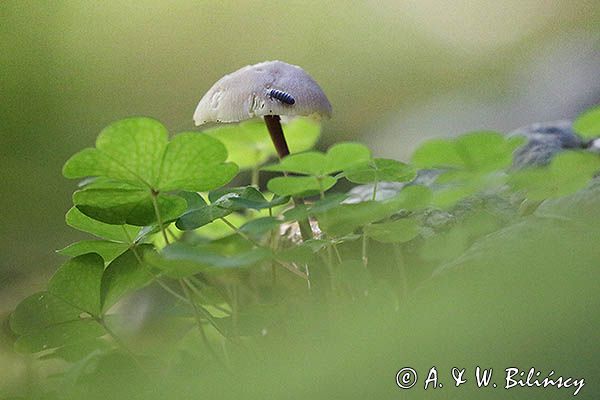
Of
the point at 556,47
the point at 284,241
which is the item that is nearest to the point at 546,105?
the point at 556,47

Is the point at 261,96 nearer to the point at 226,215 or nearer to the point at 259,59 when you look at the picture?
the point at 226,215

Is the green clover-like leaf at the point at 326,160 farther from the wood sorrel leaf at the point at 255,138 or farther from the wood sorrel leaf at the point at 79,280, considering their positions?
the wood sorrel leaf at the point at 255,138

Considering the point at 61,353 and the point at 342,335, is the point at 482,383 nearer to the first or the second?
the point at 342,335

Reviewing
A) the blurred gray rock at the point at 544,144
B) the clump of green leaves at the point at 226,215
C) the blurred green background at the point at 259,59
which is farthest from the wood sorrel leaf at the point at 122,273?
the blurred green background at the point at 259,59

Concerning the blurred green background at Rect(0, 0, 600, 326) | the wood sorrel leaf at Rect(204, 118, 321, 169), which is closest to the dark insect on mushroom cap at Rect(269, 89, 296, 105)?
the wood sorrel leaf at Rect(204, 118, 321, 169)

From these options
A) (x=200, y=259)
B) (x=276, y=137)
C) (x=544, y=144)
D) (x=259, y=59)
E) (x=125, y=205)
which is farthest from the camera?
(x=259, y=59)

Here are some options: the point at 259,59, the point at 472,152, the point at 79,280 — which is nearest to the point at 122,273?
the point at 79,280
